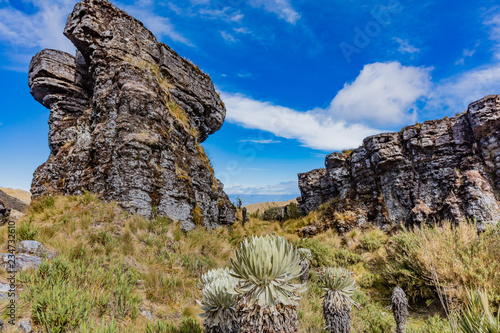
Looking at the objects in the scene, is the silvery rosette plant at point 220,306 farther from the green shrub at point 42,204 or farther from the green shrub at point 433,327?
the green shrub at point 42,204

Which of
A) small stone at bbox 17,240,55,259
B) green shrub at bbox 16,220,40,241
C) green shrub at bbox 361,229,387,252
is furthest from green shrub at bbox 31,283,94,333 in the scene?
green shrub at bbox 361,229,387,252

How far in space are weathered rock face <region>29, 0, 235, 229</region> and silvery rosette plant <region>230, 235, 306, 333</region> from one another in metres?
6.11

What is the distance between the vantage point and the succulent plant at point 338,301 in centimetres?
353

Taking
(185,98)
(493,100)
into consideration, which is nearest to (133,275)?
(185,98)

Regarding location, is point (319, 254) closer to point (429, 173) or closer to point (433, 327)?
point (433, 327)

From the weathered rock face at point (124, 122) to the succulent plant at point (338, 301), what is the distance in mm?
5779

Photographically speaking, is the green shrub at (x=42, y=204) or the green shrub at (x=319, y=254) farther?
the green shrub at (x=319, y=254)

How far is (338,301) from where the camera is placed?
3.59 m

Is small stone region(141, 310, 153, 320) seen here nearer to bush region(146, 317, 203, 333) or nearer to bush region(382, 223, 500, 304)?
bush region(146, 317, 203, 333)

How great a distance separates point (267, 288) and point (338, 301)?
2.05 metres

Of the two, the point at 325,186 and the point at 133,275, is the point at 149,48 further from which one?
the point at 325,186

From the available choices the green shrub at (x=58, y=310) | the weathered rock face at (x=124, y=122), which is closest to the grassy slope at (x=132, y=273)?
the green shrub at (x=58, y=310)

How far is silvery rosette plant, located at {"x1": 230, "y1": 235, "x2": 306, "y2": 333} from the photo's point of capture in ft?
7.04

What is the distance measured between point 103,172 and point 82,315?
568 cm
